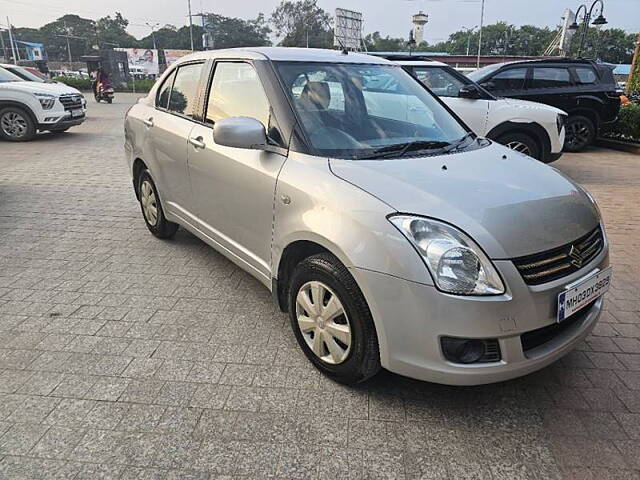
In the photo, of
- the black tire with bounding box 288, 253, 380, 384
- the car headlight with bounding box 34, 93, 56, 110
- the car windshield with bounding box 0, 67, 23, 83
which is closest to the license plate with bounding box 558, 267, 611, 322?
the black tire with bounding box 288, 253, 380, 384

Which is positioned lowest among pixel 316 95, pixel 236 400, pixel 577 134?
pixel 236 400

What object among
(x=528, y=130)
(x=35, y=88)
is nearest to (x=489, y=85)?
(x=528, y=130)

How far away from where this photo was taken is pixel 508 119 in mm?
7609

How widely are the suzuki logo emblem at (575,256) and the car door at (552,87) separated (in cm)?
898

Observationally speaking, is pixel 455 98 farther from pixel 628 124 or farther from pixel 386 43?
pixel 386 43

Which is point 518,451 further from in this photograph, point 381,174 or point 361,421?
point 381,174

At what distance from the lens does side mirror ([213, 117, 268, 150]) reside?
2857 mm

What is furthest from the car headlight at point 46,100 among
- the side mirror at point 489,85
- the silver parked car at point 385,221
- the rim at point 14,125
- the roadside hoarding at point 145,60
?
the roadside hoarding at point 145,60

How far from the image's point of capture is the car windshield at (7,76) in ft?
37.2

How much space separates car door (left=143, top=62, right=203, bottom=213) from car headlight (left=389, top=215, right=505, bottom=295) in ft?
7.71

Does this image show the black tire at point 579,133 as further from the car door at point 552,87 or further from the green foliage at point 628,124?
the green foliage at point 628,124

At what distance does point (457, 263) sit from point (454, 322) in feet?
0.85

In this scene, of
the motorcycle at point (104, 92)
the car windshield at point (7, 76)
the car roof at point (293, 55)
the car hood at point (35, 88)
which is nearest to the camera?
the car roof at point (293, 55)

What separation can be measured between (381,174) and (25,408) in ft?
7.20
